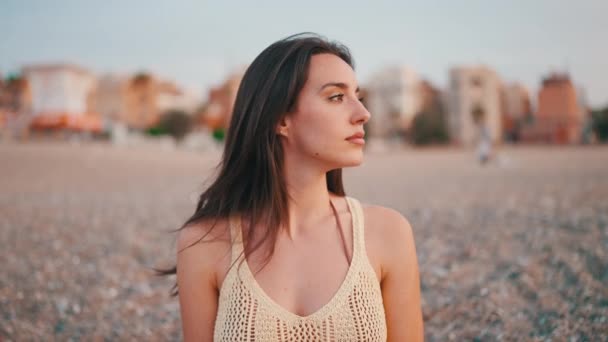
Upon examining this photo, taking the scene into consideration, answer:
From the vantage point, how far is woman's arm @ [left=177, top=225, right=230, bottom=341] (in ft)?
6.79

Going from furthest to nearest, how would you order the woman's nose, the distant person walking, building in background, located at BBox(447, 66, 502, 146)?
building in background, located at BBox(447, 66, 502, 146), the distant person walking, the woman's nose

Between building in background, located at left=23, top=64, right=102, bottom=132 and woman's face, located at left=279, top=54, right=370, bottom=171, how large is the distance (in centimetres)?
3600

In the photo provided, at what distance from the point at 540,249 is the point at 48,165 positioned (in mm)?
20188

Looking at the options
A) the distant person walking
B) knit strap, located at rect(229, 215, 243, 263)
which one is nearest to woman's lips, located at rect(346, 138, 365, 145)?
knit strap, located at rect(229, 215, 243, 263)

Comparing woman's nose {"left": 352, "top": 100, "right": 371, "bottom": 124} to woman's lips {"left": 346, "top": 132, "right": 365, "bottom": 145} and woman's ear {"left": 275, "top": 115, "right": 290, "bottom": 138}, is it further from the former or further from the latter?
woman's ear {"left": 275, "top": 115, "right": 290, "bottom": 138}

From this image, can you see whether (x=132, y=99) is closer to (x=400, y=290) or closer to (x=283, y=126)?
(x=283, y=126)

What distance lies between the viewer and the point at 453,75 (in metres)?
60.0

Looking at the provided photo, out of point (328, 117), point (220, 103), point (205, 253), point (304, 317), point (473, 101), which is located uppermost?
point (220, 103)

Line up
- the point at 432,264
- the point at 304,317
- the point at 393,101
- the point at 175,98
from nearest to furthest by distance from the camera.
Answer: the point at 304,317
the point at 432,264
the point at 393,101
the point at 175,98

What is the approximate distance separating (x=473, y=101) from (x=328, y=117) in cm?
6227

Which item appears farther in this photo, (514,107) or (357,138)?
(514,107)

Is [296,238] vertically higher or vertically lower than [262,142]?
lower

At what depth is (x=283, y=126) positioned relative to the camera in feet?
6.94

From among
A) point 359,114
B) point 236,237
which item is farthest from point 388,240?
point 236,237
